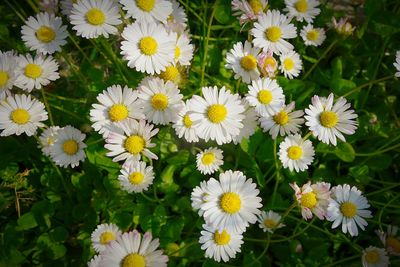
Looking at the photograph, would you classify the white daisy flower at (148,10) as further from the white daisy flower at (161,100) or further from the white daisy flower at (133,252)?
the white daisy flower at (133,252)

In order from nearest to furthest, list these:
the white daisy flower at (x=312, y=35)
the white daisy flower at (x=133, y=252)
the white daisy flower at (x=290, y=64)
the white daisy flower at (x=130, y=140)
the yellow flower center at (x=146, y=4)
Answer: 1. the white daisy flower at (x=133, y=252)
2. the white daisy flower at (x=130, y=140)
3. the yellow flower center at (x=146, y=4)
4. the white daisy flower at (x=290, y=64)
5. the white daisy flower at (x=312, y=35)

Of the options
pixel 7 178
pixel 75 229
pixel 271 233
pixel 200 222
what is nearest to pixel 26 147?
pixel 7 178

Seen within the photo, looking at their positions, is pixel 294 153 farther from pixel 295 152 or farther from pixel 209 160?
pixel 209 160

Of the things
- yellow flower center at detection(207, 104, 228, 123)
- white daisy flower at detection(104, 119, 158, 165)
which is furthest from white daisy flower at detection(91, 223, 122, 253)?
yellow flower center at detection(207, 104, 228, 123)

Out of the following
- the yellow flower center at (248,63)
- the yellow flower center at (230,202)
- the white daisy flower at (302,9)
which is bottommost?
the yellow flower center at (230,202)

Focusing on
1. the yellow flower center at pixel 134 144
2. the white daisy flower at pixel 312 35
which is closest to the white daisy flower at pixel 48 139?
the yellow flower center at pixel 134 144

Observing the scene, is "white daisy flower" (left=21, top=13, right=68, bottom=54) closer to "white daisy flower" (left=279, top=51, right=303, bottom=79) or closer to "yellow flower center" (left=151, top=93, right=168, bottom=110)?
"yellow flower center" (left=151, top=93, right=168, bottom=110)

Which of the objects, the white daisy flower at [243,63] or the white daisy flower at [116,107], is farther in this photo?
the white daisy flower at [243,63]
